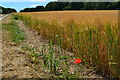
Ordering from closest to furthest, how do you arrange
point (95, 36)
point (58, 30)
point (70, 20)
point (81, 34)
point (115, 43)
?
point (115, 43) → point (95, 36) → point (81, 34) → point (70, 20) → point (58, 30)

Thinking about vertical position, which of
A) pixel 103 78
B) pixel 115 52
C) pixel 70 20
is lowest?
pixel 103 78

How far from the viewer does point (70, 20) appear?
5.17 metres

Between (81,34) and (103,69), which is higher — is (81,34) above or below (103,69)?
above

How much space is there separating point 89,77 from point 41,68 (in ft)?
2.65

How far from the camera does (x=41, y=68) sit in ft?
11.5

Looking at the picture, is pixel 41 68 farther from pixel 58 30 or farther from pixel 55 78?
pixel 58 30

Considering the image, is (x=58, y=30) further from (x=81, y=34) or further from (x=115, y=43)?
(x=115, y=43)

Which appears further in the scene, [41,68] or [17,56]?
[17,56]

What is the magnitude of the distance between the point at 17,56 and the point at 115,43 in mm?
2128

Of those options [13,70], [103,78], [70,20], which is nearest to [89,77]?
[103,78]

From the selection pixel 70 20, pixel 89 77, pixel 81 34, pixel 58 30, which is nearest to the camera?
pixel 89 77

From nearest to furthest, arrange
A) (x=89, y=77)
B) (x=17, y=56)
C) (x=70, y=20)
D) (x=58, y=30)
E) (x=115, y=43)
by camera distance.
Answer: (x=115, y=43) < (x=89, y=77) < (x=17, y=56) < (x=70, y=20) < (x=58, y=30)

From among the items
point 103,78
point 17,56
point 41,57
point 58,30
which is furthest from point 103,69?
point 58,30

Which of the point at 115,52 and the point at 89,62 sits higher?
the point at 115,52
